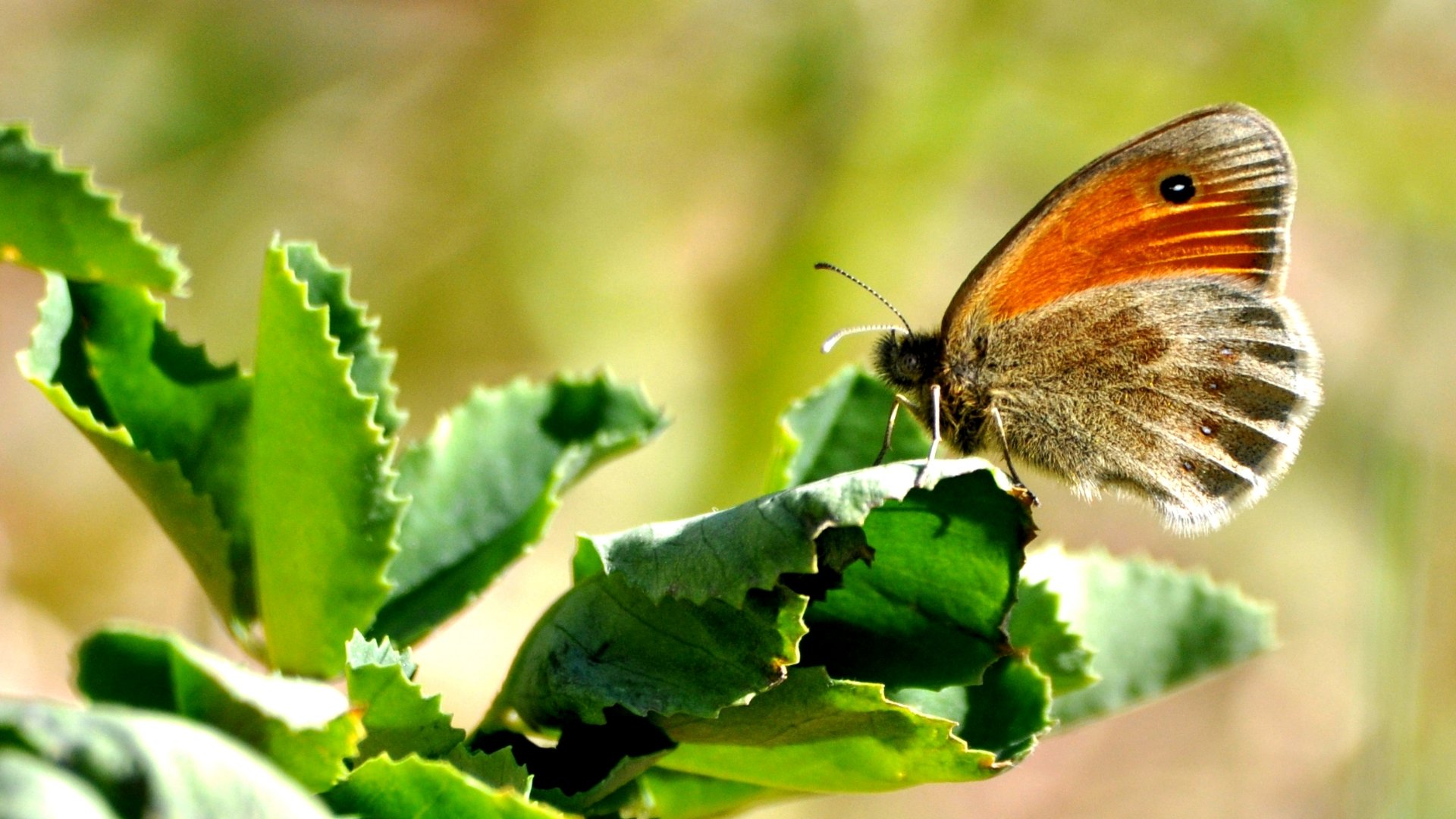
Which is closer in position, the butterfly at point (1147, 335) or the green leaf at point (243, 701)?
the green leaf at point (243, 701)

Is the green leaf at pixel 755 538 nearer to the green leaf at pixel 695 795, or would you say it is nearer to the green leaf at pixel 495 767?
the green leaf at pixel 495 767

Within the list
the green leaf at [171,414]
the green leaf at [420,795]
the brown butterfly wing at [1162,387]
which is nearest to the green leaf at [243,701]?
the green leaf at [420,795]

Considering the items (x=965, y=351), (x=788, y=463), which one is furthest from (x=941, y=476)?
(x=965, y=351)

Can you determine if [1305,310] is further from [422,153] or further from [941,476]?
[941,476]

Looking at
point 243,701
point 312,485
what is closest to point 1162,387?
point 312,485

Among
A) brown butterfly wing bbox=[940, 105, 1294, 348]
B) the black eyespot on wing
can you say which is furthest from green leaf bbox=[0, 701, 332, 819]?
the black eyespot on wing

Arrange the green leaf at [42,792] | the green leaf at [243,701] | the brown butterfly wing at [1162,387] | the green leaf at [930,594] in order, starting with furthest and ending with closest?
the brown butterfly wing at [1162,387] → the green leaf at [930,594] → the green leaf at [243,701] → the green leaf at [42,792]

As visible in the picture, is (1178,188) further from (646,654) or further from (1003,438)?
(646,654)
